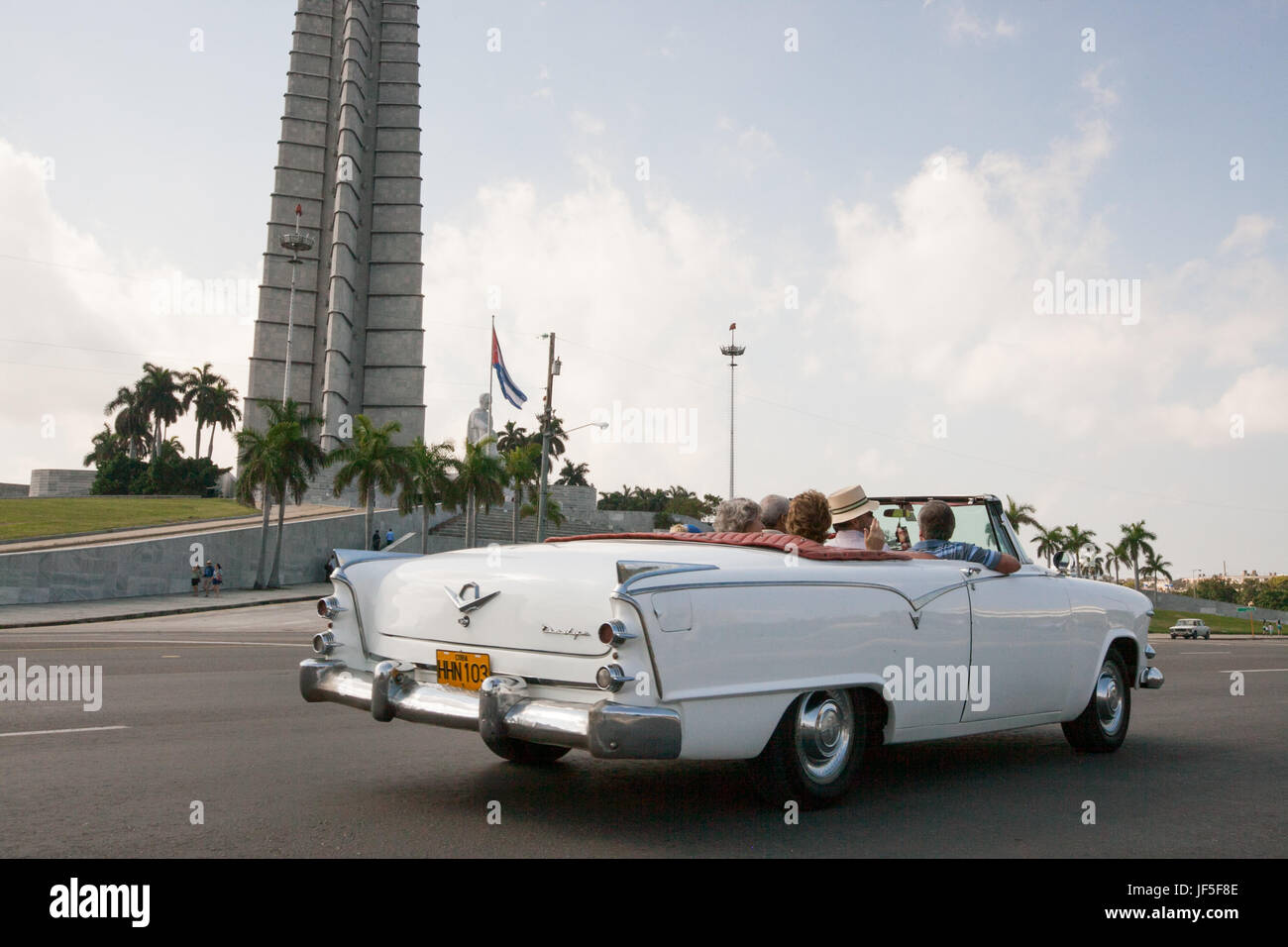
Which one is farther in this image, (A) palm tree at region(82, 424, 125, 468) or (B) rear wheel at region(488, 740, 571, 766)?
(A) palm tree at region(82, 424, 125, 468)

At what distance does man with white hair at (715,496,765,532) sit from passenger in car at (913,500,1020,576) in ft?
3.20

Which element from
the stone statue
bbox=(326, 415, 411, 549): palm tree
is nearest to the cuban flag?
bbox=(326, 415, 411, 549): palm tree

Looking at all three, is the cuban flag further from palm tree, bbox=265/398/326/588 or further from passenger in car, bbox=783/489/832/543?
passenger in car, bbox=783/489/832/543

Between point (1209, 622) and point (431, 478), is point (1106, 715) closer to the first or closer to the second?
point (431, 478)

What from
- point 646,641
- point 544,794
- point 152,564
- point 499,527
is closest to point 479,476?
point 499,527

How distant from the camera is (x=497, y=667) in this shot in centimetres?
468

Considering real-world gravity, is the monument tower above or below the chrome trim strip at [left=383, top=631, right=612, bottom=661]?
above

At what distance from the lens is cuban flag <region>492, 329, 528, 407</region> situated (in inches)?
2218
